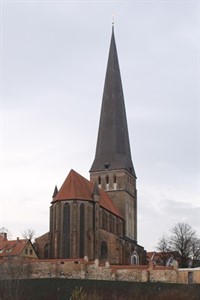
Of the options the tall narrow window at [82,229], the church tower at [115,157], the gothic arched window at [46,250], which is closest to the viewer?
the tall narrow window at [82,229]

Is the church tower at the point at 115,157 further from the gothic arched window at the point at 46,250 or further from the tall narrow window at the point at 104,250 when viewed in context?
the gothic arched window at the point at 46,250

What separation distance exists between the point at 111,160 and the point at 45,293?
115 feet

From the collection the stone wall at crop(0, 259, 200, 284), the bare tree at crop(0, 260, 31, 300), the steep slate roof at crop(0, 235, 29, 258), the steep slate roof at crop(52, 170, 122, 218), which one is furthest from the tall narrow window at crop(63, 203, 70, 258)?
the bare tree at crop(0, 260, 31, 300)

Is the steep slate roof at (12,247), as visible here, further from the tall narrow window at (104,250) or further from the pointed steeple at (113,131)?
the pointed steeple at (113,131)

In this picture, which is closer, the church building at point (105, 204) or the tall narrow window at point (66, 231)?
the tall narrow window at point (66, 231)

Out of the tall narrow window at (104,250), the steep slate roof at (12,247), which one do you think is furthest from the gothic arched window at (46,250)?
the tall narrow window at (104,250)

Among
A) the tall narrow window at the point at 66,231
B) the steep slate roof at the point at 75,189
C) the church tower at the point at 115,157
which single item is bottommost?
the tall narrow window at the point at 66,231

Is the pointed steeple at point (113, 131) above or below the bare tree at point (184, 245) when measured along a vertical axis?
above

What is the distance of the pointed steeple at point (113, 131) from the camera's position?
8162 centimetres

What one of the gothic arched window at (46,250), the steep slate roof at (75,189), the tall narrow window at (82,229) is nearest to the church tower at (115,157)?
the steep slate roof at (75,189)

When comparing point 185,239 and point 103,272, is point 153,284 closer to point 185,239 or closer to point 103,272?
point 103,272

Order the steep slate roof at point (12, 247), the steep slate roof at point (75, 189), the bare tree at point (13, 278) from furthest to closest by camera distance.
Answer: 1. the steep slate roof at point (75, 189)
2. the steep slate roof at point (12, 247)
3. the bare tree at point (13, 278)

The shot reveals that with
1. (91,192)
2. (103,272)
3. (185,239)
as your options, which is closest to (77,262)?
(103,272)

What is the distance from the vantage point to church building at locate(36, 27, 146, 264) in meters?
65.2
